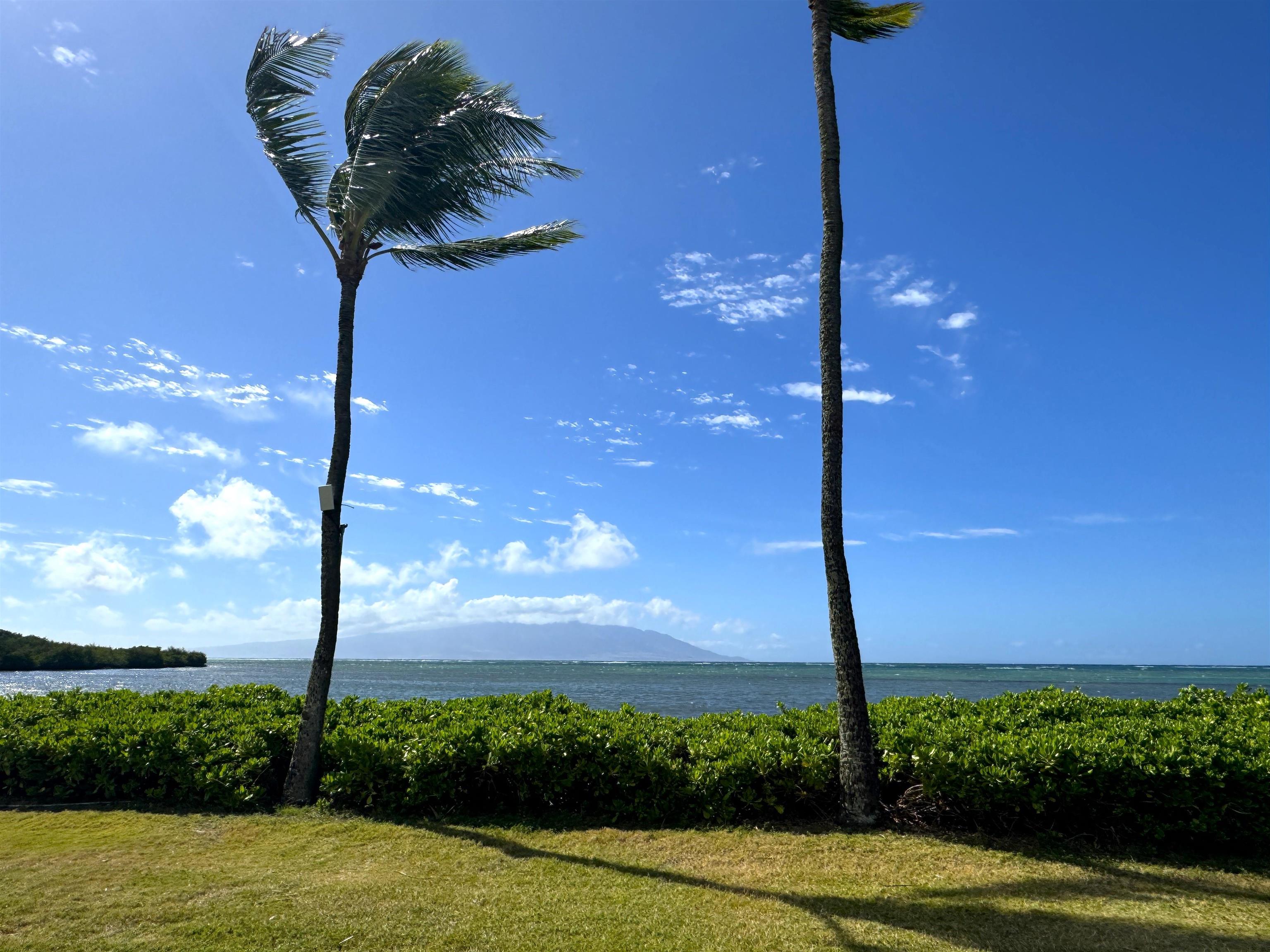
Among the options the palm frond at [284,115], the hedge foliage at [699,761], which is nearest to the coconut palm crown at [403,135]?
the palm frond at [284,115]

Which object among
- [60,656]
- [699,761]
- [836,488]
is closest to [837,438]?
[836,488]

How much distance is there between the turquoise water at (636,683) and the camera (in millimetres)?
31766

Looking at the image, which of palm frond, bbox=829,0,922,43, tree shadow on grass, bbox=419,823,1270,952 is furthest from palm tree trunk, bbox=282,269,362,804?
palm frond, bbox=829,0,922,43

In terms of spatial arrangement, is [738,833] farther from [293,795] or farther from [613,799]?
[293,795]

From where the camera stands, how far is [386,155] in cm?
843

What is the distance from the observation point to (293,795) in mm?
8125

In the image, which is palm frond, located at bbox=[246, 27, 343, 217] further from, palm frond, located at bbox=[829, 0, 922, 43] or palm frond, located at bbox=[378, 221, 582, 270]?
palm frond, located at bbox=[829, 0, 922, 43]

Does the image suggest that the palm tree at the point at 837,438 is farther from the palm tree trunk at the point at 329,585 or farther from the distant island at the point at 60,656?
the distant island at the point at 60,656

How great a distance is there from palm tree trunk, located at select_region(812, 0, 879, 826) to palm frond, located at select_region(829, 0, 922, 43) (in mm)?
545

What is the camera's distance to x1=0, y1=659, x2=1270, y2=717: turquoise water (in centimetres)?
3177

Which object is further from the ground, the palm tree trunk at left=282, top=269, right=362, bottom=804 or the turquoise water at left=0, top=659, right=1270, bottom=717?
the palm tree trunk at left=282, top=269, right=362, bottom=804

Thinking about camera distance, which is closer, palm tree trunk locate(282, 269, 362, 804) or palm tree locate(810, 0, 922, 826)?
palm tree locate(810, 0, 922, 826)

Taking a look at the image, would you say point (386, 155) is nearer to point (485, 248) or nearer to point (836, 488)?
point (485, 248)

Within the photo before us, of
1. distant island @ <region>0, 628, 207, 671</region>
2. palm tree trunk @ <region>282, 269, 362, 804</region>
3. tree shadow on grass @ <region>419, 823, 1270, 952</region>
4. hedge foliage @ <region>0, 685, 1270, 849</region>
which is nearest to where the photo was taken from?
tree shadow on grass @ <region>419, 823, 1270, 952</region>
